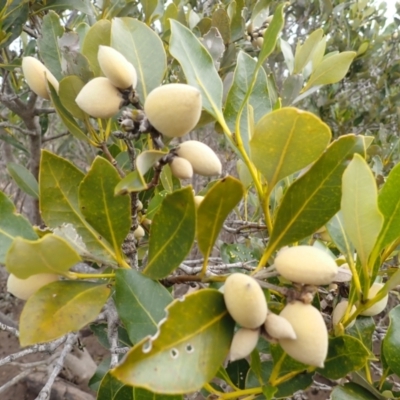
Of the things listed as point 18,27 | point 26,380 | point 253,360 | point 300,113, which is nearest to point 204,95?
point 300,113

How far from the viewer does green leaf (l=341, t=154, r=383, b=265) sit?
0.50 meters

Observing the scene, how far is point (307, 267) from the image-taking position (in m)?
0.48

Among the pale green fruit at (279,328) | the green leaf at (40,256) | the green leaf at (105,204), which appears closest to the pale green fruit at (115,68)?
the green leaf at (105,204)

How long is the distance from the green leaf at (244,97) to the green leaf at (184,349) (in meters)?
0.29

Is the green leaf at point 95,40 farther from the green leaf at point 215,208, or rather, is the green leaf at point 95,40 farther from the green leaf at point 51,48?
the green leaf at point 215,208

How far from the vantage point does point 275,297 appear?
83 cm

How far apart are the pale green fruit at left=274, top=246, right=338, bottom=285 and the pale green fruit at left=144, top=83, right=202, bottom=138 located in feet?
0.65

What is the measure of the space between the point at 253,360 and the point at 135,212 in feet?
0.96

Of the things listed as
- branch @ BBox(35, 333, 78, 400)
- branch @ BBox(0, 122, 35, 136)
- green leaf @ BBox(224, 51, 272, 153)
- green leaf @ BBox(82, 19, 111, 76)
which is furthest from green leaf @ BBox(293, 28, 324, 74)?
branch @ BBox(0, 122, 35, 136)

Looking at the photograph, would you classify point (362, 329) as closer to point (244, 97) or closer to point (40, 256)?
point (244, 97)

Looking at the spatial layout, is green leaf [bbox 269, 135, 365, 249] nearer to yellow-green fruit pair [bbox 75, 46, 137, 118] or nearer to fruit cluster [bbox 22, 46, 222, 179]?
fruit cluster [bbox 22, 46, 222, 179]

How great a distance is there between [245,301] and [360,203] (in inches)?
7.1

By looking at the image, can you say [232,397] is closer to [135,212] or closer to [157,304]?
[157,304]

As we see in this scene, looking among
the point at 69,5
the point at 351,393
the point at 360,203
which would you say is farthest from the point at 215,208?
the point at 69,5
